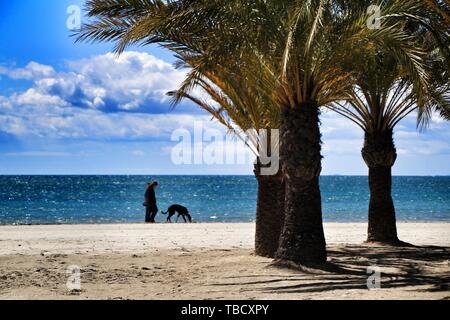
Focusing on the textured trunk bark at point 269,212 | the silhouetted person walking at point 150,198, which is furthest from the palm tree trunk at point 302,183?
the silhouetted person walking at point 150,198

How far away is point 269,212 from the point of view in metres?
13.0

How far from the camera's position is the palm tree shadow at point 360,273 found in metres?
9.39

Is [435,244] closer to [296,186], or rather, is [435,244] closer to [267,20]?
[296,186]

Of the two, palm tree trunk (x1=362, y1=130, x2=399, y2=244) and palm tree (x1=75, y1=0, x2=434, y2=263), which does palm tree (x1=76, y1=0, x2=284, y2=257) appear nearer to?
palm tree (x1=75, y1=0, x2=434, y2=263)

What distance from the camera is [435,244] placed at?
53.9 ft

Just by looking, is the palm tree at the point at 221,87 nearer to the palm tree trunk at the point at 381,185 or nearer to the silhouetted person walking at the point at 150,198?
the palm tree trunk at the point at 381,185

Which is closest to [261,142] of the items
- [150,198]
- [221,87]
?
[221,87]

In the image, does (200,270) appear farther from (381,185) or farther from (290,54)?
(381,185)

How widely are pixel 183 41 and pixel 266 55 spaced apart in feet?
6.47

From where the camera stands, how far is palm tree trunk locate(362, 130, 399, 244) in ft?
51.2

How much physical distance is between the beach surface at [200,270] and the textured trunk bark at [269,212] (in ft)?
1.20

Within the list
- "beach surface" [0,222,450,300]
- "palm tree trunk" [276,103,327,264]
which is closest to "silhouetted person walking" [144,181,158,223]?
"beach surface" [0,222,450,300]

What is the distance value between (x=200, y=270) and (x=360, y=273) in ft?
8.98

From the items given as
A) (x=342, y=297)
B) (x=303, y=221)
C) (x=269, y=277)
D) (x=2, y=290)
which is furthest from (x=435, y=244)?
(x=2, y=290)
